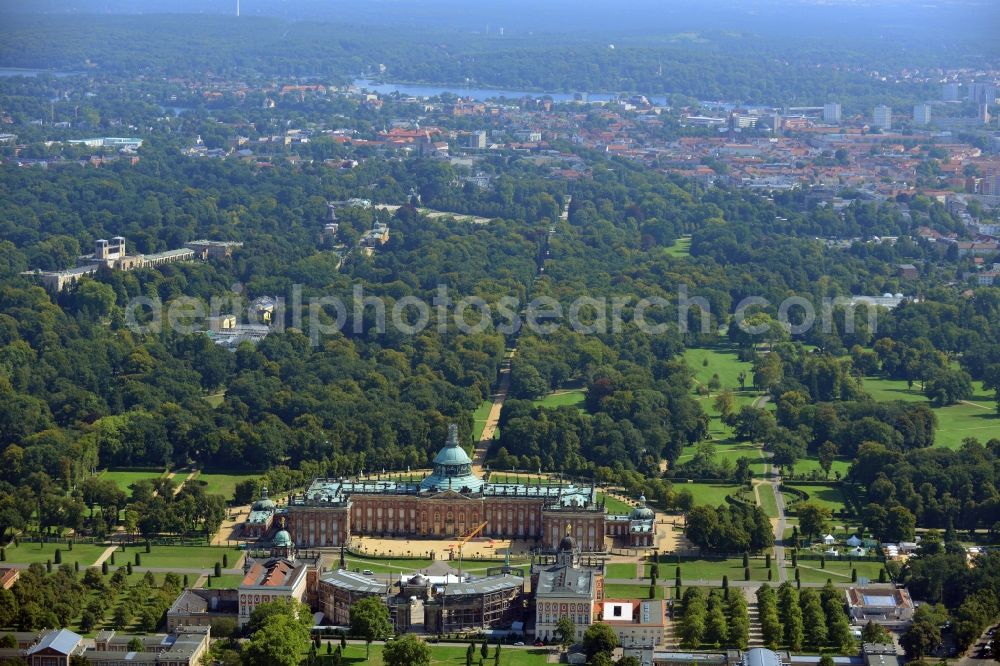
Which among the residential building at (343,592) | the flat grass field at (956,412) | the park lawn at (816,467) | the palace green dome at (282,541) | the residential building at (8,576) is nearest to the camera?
the residential building at (343,592)

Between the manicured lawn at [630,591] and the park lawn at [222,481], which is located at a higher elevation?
the manicured lawn at [630,591]

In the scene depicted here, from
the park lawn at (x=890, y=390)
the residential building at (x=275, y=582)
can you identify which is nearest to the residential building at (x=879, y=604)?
the residential building at (x=275, y=582)

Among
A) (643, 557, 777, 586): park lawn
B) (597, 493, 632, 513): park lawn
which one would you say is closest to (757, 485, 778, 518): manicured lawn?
(597, 493, 632, 513): park lawn

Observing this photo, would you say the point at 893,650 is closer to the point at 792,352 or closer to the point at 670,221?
the point at 792,352

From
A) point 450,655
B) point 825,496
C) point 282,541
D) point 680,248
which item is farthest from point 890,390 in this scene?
point 450,655

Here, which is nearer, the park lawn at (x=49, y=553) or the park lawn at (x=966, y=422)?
the park lawn at (x=49, y=553)

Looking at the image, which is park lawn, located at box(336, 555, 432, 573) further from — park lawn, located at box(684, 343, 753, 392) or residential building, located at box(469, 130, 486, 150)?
residential building, located at box(469, 130, 486, 150)

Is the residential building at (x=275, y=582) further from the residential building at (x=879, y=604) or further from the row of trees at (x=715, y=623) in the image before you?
the residential building at (x=879, y=604)
